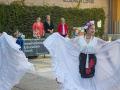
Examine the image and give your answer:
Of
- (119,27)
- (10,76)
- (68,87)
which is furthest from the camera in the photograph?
(119,27)

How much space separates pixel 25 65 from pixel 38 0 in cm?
1631

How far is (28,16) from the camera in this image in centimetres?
2433

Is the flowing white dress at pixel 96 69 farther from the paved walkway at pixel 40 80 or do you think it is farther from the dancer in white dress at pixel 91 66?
the paved walkway at pixel 40 80

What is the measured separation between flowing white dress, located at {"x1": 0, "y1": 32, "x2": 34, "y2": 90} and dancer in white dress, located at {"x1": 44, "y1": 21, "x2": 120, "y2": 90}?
1.10 m

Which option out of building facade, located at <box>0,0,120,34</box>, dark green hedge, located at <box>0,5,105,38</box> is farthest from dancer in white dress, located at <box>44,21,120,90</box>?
building facade, located at <box>0,0,120,34</box>

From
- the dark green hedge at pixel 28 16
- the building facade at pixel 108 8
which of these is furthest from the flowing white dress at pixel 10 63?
the building facade at pixel 108 8

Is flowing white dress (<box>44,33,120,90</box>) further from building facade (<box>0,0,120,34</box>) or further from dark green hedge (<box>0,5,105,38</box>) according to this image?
building facade (<box>0,0,120,34</box>)

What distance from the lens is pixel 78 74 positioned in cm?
972

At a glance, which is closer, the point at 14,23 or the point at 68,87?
the point at 68,87

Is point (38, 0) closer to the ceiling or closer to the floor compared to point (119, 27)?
closer to the ceiling

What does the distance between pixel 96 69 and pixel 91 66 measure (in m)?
0.16

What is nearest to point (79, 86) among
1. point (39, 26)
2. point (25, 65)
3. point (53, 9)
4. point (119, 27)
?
point (25, 65)

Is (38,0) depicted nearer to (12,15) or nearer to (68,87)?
(12,15)

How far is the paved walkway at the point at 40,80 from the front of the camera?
1178 cm
